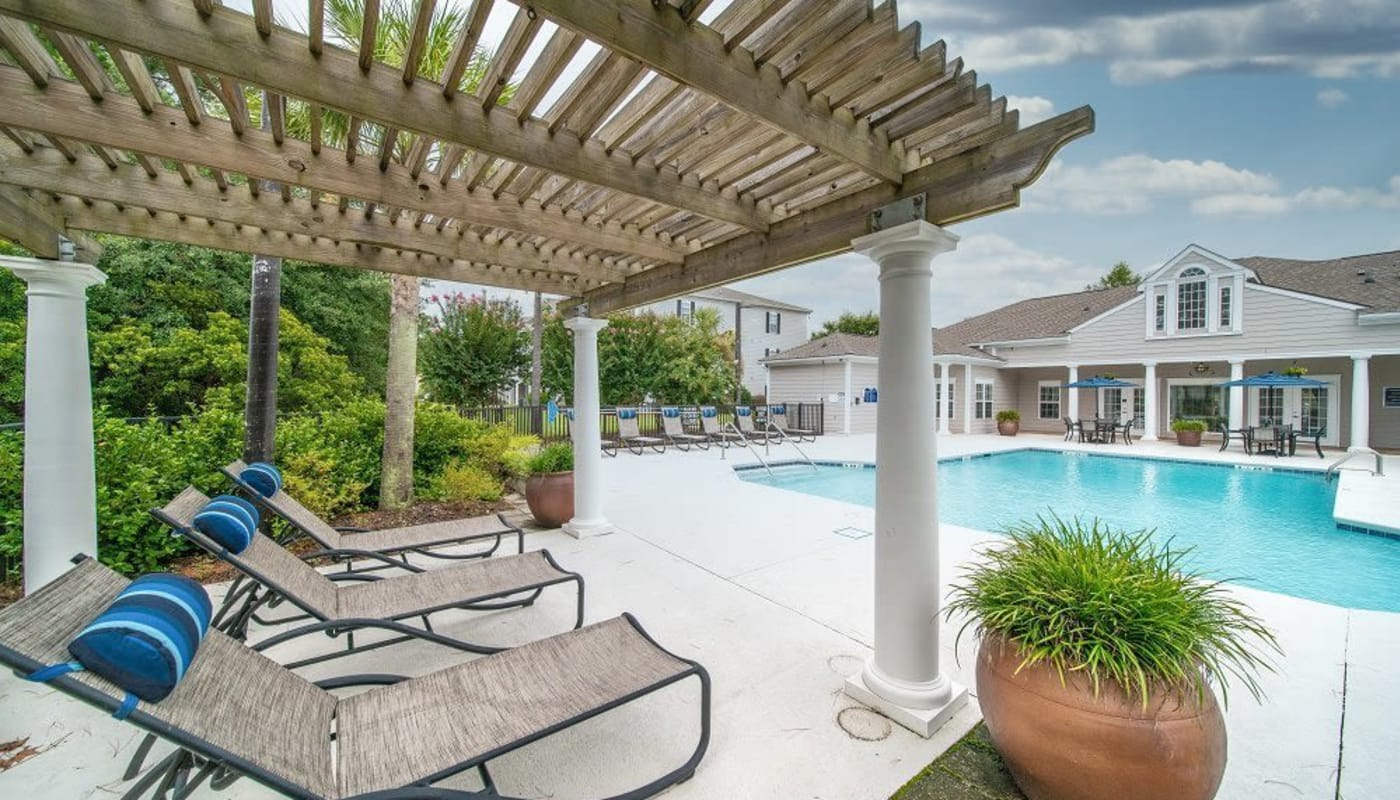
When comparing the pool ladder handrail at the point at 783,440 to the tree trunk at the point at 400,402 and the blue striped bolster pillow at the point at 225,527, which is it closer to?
the tree trunk at the point at 400,402

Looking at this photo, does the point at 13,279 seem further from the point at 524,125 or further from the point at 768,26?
the point at 768,26

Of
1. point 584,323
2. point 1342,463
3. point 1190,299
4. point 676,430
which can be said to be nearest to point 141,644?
point 584,323

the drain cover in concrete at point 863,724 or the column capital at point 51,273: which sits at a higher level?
the column capital at point 51,273

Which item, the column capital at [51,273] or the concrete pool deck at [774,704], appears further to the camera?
the column capital at [51,273]

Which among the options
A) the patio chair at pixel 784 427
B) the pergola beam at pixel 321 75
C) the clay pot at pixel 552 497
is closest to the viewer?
the pergola beam at pixel 321 75

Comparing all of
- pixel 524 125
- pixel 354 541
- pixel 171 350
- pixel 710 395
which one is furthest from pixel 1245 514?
pixel 171 350

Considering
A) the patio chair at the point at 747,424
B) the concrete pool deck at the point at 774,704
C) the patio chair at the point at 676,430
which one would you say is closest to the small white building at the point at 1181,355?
the patio chair at the point at 747,424

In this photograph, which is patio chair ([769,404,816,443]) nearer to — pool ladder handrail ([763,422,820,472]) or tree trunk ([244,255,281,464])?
pool ladder handrail ([763,422,820,472])

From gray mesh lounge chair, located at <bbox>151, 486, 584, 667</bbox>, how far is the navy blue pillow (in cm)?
84

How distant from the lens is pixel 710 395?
19859 mm

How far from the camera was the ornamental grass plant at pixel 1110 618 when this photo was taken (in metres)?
1.82

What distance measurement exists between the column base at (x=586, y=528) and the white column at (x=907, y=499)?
3.57m

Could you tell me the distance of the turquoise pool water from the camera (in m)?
5.57

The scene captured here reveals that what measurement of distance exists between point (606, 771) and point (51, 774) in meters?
2.19
